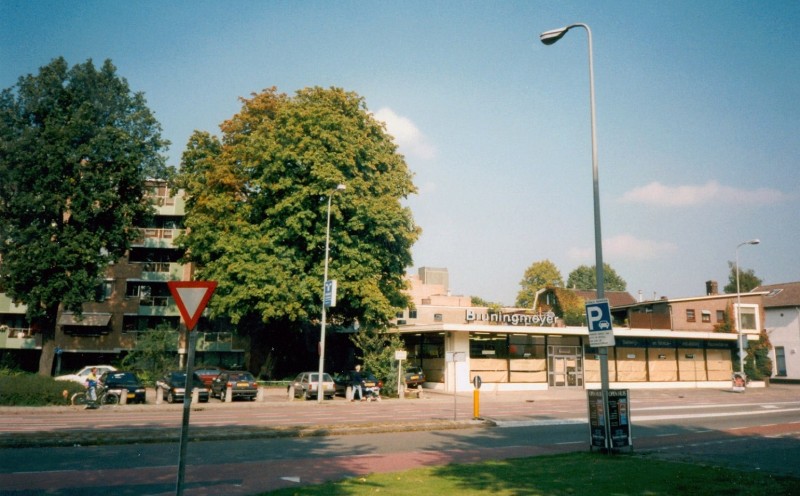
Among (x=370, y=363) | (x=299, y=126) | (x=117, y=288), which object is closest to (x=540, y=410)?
(x=370, y=363)

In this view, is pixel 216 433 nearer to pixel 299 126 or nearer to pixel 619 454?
pixel 619 454

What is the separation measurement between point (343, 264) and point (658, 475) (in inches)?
1044

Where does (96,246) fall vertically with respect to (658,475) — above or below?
above

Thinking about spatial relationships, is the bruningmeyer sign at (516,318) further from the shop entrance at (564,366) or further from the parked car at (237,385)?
the parked car at (237,385)

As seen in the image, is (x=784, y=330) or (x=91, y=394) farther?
(x=784, y=330)

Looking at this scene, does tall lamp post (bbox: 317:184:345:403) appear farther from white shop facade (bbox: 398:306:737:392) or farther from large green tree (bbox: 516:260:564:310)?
large green tree (bbox: 516:260:564:310)

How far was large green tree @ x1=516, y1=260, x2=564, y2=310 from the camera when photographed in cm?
9075

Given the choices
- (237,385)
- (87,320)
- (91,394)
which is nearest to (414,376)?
(237,385)

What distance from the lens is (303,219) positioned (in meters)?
35.4

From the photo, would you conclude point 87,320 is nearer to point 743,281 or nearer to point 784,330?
point 784,330

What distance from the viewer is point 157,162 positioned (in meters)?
39.7

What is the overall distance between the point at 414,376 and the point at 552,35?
95.3ft

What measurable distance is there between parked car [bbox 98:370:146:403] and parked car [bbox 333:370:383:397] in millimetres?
11670

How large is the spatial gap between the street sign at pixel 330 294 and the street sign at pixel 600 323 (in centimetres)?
1933
